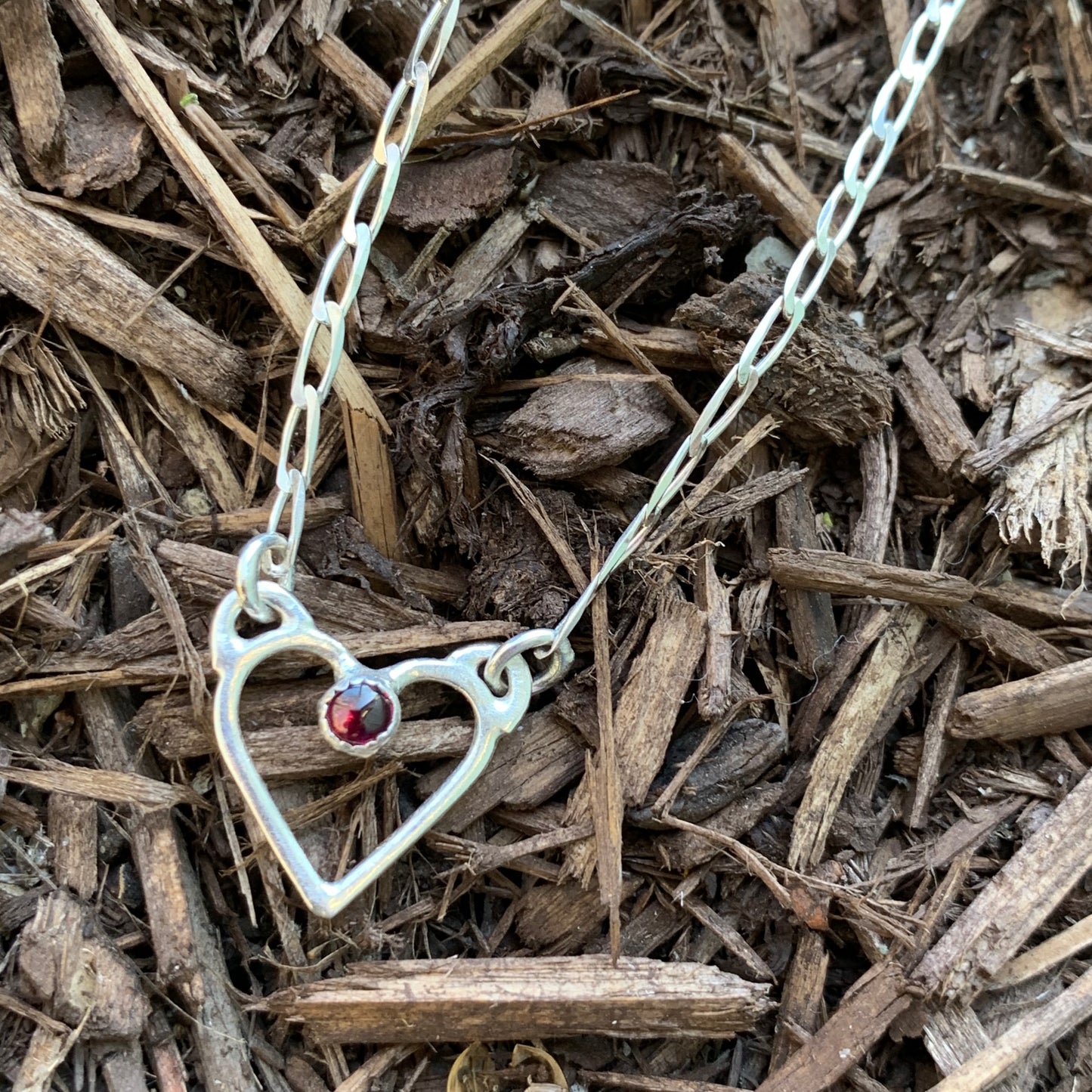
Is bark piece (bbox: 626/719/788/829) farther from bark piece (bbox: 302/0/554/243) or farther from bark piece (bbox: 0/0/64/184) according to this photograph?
bark piece (bbox: 0/0/64/184)

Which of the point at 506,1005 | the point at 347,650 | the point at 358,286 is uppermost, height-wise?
the point at 358,286

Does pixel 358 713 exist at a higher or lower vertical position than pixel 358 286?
lower

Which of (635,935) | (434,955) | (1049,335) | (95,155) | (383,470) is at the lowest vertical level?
(434,955)

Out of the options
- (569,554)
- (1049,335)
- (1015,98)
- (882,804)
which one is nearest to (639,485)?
(569,554)

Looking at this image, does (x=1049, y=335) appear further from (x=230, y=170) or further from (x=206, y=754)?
(x=206, y=754)

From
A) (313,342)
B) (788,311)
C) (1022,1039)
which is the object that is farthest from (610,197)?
(1022,1039)

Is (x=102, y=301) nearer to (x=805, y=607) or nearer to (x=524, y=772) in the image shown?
(x=524, y=772)
